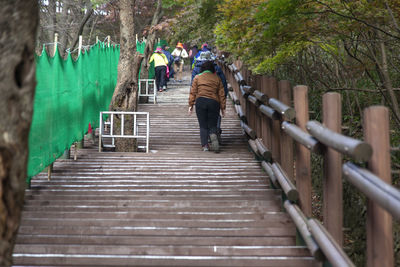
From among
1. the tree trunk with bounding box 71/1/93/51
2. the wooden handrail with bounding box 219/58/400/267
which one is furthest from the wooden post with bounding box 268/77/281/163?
the tree trunk with bounding box 71/1/93/51

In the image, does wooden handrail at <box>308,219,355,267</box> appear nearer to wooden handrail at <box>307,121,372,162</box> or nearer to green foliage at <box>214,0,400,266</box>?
wooden handrail at <box>307,121,372,162</box>

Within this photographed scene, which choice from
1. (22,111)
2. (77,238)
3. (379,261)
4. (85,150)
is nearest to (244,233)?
(77,238)

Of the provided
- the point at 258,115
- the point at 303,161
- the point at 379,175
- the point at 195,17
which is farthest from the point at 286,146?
the point at 195,17

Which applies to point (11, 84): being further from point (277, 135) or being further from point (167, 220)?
point (277, 135)

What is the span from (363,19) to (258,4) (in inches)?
55.0

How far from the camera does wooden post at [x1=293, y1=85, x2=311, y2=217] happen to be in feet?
17.3

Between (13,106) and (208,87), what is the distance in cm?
778

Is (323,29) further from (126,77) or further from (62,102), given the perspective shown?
(126,77)

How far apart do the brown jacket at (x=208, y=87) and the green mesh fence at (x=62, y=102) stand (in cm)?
192

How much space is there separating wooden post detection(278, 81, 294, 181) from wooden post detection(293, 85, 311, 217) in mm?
693

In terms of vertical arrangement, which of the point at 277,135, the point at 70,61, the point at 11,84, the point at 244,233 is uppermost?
the point at 70,61

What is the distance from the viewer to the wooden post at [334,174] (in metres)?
4.29

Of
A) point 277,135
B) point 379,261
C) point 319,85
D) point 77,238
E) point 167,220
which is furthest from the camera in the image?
point 319,85

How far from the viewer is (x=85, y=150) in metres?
10.4
